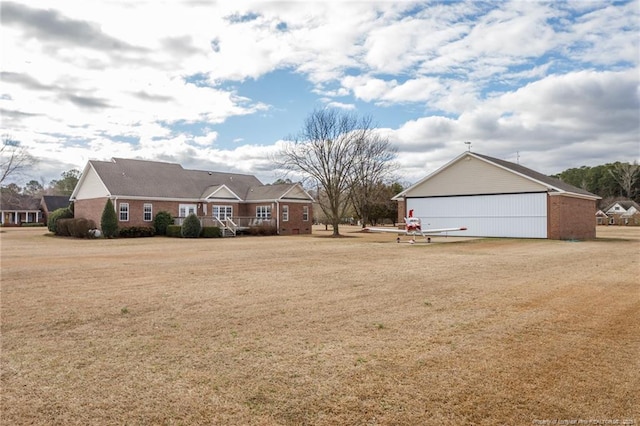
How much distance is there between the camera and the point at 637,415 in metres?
4.02

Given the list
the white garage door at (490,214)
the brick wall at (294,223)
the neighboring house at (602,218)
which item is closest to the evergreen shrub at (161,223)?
the brick wall at (294,223)

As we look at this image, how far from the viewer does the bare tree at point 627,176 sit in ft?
292

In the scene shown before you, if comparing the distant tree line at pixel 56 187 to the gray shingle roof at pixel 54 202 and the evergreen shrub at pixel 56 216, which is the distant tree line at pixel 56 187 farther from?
the evergreen shrub at pixel 56 216

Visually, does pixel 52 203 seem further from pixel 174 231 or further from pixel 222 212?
pixel 174 231

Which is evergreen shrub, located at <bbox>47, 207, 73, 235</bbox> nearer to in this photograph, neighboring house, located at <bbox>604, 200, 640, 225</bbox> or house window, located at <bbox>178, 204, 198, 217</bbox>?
house window, located at <bbox>178, 204, 198, 217</bbox>

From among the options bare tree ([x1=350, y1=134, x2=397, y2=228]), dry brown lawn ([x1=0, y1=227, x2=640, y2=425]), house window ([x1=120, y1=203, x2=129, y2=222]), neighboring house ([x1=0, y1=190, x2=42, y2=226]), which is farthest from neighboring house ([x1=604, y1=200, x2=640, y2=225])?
neighboring house ([x1=0, y1=190, x2=42, y2=226])

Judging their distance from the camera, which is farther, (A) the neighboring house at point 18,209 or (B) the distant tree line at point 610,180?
(B) the distant tree line at point 610,180

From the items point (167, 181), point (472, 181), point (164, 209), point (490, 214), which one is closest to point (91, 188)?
point (167, 181)

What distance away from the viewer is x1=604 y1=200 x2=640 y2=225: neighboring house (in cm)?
7666

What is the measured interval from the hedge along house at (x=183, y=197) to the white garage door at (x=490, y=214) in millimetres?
11766

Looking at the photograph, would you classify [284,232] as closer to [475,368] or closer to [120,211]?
[120,211]

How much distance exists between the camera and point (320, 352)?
18.3ft

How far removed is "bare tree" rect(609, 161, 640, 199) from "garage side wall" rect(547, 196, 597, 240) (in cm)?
6768

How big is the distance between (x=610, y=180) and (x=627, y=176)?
16.9 feet
